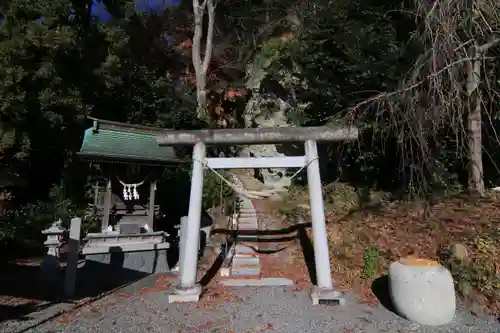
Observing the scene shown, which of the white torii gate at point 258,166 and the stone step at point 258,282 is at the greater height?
the white torii gate at point 258,166

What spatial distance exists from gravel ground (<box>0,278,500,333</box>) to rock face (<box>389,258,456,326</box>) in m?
0.14

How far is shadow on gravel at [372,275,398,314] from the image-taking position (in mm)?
5321

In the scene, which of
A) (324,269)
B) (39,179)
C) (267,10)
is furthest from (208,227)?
(267,10)

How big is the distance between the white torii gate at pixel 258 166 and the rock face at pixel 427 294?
3.55 feet

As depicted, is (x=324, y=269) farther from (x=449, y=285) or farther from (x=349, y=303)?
(x=449, y=285)

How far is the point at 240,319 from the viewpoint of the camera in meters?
4.86

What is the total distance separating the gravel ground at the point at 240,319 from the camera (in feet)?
14.6

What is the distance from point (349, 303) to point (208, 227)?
5.09 m

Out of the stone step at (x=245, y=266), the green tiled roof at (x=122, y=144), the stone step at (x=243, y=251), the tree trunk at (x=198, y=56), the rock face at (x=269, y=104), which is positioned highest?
the tree trunk at (x=198, y=56)

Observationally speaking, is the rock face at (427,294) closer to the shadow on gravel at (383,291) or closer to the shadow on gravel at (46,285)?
the shadow on gravel at (383,291)

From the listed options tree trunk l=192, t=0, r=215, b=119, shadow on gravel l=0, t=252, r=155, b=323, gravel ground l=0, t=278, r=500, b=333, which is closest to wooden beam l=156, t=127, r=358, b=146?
gravel ground l=0, t=278, r=500, b=333

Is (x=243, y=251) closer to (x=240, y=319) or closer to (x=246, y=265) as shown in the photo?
(x=246, y=265)

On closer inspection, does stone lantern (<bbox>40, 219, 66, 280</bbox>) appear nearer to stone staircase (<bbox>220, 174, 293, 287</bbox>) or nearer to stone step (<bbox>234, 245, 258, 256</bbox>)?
stone staircase (<bbox>220, 174, 293, 287</bbox>)

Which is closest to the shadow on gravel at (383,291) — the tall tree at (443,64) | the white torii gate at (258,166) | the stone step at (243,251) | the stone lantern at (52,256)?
the white torii gate at (258,166)
